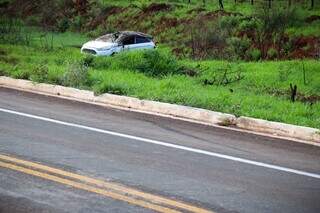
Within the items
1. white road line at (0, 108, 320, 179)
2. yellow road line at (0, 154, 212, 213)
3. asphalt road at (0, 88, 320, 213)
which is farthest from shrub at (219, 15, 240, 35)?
yellow road line at (0, 154, 212, 213)

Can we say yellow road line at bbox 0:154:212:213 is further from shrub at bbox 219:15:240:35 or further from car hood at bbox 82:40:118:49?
shrub at bbox 219:15:240:35

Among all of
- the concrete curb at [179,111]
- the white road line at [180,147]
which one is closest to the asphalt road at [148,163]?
the white road line at [180,147]

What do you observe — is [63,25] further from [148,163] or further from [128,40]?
[148,163]

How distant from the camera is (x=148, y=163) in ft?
23.6

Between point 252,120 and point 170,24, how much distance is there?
3222 cm

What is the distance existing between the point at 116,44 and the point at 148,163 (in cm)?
2176

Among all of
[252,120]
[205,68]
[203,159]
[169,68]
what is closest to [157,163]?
[203,159]

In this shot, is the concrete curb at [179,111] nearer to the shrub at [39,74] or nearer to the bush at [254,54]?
the shrub at [39,74]

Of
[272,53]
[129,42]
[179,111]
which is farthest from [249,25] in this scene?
[179,111]

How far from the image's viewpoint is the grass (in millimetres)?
11031

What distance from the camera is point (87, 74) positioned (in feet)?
44.2

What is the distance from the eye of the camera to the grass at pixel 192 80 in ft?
36.2

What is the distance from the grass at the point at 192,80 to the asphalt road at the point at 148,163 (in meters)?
1.35

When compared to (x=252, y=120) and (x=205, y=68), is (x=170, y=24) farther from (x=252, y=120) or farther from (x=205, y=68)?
(x=252, y=120)
